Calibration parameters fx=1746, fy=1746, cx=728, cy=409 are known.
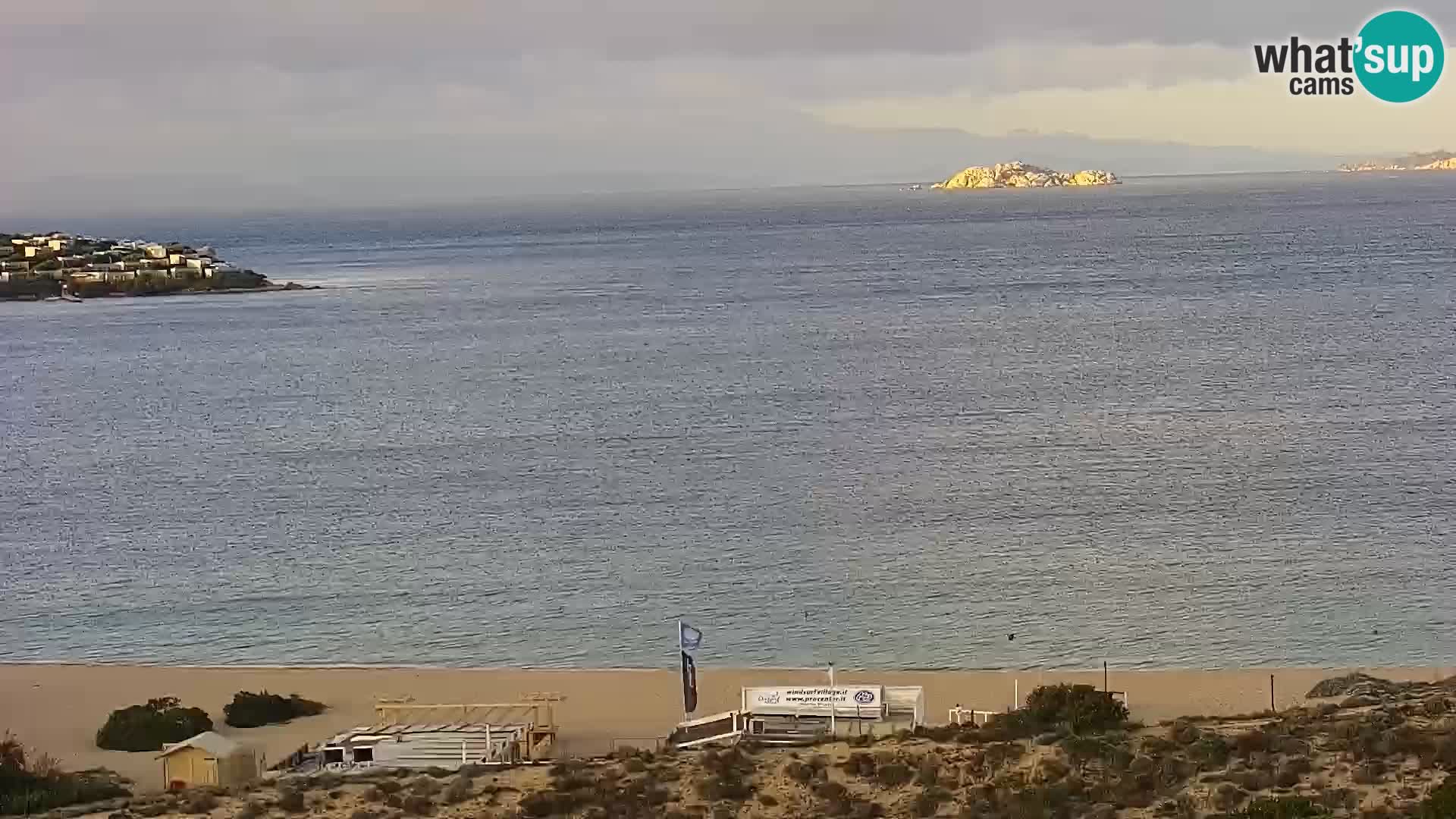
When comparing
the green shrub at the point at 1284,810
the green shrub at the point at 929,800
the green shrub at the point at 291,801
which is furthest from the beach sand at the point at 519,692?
the green shrub at the point at 1284,810

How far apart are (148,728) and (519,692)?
507 cm

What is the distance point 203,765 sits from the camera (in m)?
16.8

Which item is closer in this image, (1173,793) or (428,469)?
(1173,793)

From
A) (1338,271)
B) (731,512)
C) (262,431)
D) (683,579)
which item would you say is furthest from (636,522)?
(1338,271)

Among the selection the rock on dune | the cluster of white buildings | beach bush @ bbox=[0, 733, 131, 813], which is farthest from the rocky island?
the rock on dune

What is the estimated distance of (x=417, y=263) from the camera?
14825cm

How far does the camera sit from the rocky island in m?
121

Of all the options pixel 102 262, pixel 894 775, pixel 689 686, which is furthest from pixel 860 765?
pixel 102 262

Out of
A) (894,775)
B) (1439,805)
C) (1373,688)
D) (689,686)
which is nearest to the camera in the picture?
(1439,805)

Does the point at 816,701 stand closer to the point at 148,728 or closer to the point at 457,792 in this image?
the point at 457,792

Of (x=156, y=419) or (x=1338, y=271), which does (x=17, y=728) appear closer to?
(x=156, y=419)

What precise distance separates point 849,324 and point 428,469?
1518 inches

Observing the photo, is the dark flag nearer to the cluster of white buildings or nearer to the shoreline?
the shoreline

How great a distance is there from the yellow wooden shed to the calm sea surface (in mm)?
9324
